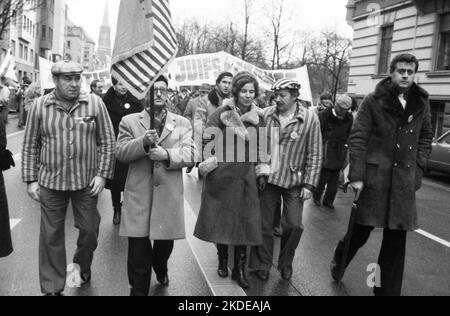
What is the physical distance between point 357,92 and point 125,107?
19.4 metres

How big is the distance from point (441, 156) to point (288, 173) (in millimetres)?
9701

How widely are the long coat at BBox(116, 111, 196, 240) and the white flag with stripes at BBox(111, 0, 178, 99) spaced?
1.26 ft

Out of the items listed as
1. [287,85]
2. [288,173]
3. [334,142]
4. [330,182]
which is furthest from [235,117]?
[330,182]

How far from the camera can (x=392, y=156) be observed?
4180mm

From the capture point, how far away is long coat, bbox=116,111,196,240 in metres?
4.02

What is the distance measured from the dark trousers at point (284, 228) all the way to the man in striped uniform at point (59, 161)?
157cm

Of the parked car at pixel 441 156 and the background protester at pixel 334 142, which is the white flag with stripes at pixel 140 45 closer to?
the background protester at pixel 334 142

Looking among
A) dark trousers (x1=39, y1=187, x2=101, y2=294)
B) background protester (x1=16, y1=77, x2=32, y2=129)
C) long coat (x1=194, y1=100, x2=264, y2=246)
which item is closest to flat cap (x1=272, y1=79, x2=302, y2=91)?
long coat (x1=194, y1=100, x2=264, y2=246)

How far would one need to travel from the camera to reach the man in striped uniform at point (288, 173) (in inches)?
190

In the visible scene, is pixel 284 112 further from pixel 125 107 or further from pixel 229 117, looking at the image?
pixel 125 107

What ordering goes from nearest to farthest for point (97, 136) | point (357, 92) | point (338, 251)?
point (97, 136)
point (338, 251)
point (357, 92)

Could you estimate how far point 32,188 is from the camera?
4.11 m

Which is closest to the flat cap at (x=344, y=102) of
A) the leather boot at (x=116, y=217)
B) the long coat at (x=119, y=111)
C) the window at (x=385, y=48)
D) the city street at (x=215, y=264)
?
the city street at (x=215, y=264)
